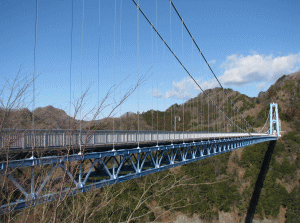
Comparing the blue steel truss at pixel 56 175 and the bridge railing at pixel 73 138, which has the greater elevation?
the bridge railing at pixel 73 138

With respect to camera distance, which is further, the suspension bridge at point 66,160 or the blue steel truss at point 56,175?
the suspension bridge at point 66,160

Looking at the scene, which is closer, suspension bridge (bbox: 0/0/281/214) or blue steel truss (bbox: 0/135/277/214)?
blue steel truss (bbox: 0/135/277/214)

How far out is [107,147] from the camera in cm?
1050

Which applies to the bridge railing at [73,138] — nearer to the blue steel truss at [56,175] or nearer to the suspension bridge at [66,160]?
the suspension bridge at [66,160]

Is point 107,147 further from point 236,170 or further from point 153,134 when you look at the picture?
point 236,170

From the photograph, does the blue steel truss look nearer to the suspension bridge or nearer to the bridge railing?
the suspension bridge

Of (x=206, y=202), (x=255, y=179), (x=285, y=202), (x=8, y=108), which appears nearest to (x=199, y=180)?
(x=206, y=202)

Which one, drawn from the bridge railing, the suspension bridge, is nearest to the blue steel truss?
the suspension bridge

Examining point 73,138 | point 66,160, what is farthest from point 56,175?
point 73,138

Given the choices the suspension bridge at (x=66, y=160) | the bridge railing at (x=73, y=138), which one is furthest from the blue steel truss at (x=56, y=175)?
the bridge railing at (x=73, y=138)

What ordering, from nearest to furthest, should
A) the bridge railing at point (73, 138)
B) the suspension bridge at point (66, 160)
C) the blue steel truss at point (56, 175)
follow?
the blue steel truss at point (56, 175)
the suspension bridge at point (66, 160)
the bridge railing at point (73, 138)

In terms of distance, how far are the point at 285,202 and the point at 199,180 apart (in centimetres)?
1316

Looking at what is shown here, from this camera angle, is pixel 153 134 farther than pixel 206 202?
No

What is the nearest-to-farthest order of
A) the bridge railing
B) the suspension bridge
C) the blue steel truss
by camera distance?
the blue steel truss, the suspension bridge, the bridge railing
